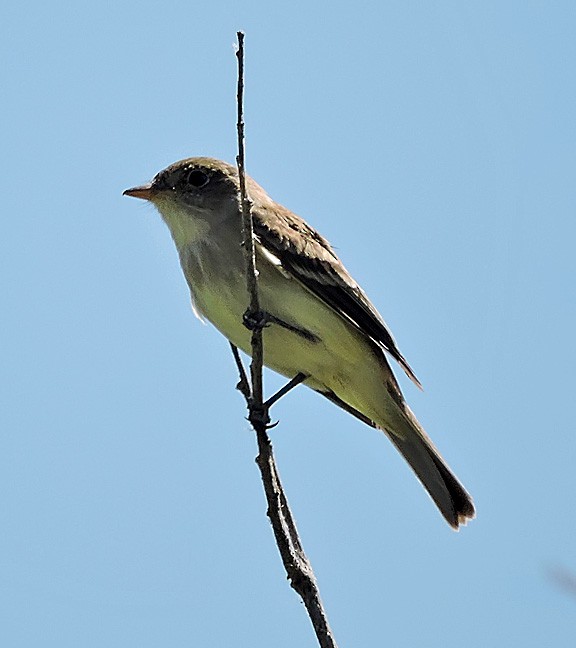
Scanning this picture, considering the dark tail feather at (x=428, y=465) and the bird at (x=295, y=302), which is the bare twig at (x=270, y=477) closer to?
the bird at (x=295, y=302)

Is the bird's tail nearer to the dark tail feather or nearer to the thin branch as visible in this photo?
the dark tail feather

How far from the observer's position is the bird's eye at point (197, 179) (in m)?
6.76

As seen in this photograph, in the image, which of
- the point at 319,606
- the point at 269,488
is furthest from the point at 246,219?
the point at 319,606

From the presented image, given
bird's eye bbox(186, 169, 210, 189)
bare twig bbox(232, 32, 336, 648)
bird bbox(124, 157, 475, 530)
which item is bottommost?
bare twig bbox(232, 32, 336, 648)

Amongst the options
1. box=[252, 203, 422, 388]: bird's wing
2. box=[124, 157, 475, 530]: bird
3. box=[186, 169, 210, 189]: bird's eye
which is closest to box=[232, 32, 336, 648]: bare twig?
box=[124, 157, 475, 530]: bird

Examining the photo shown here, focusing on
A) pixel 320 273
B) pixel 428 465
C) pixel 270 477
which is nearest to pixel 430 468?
pixel 428 465

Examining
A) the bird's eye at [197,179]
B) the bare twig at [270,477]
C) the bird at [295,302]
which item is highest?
the bird's eye at [197,179]

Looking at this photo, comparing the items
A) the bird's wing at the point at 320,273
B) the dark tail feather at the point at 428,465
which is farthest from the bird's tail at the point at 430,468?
the bird's wing at the point at 320,273

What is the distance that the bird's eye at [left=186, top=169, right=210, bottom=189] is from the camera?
6.76 meters

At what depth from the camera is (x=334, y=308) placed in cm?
629

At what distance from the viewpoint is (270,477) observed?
446 centimetres

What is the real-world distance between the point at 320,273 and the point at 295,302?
15.9 inches

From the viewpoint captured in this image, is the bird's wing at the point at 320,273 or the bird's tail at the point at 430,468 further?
the bird's tail at the point at 430,468

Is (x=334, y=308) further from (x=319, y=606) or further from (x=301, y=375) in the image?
(x=319, y=606)
